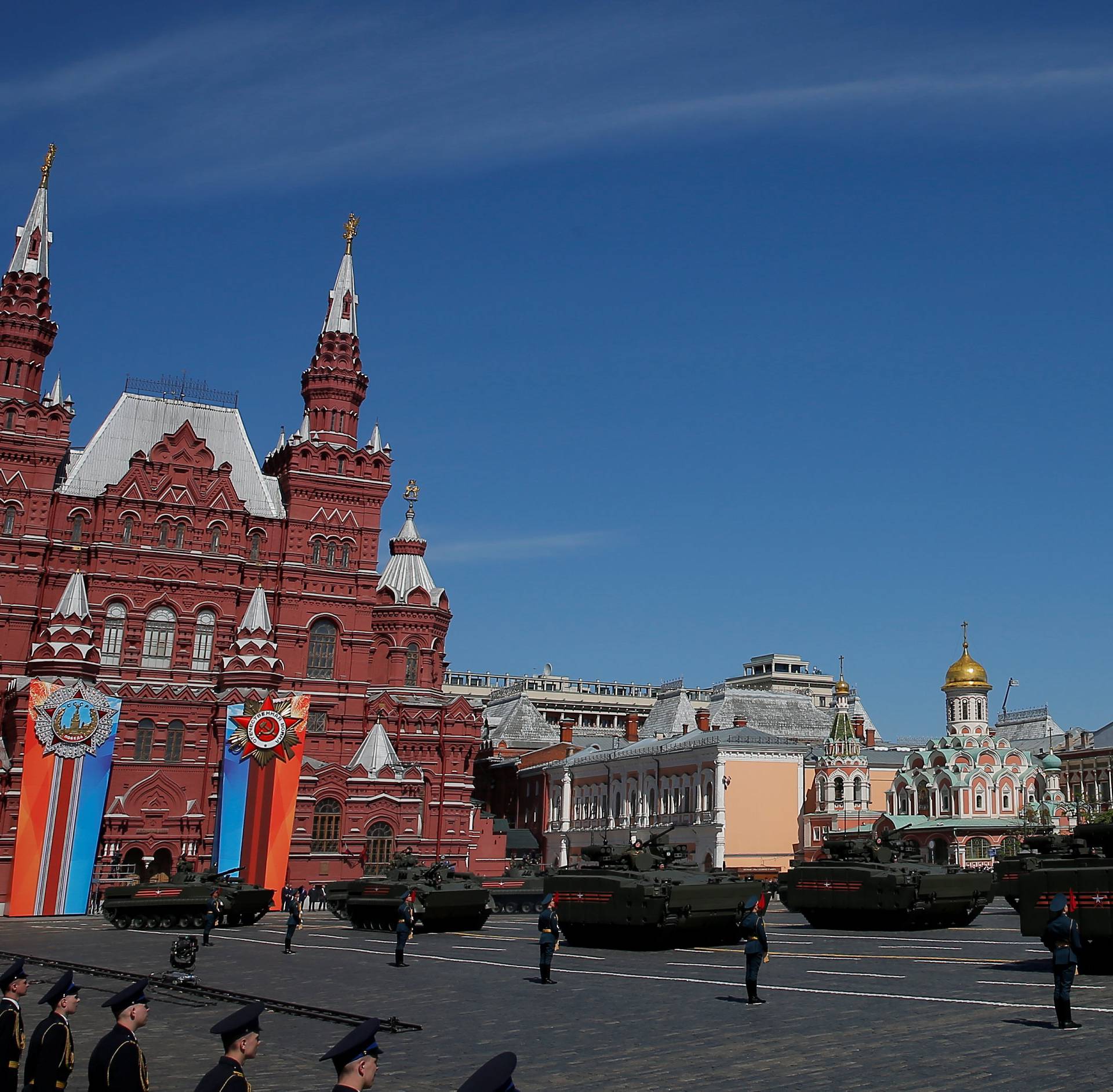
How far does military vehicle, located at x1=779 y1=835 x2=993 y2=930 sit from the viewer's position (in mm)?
27969

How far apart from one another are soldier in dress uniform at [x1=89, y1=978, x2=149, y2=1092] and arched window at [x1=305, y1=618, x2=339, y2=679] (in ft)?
155

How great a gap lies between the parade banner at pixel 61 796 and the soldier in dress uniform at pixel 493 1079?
43487 millimetres

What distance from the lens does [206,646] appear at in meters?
51.9

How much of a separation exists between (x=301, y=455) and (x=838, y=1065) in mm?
46783

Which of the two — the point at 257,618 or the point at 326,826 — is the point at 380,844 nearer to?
the point at 326,826

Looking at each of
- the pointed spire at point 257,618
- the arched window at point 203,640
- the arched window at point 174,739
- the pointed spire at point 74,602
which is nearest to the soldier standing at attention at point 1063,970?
the pointed spire at point 74,602

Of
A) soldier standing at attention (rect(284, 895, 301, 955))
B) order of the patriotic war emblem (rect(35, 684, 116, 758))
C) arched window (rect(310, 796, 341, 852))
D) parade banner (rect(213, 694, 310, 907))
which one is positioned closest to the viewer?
soldier standing at attention (rect(284, 895, 301, 955))

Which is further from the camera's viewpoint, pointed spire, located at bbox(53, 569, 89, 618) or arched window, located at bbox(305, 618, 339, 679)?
arched window, located at bbox(305, 618, 339, 679)

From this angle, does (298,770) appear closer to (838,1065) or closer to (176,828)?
(176,828)

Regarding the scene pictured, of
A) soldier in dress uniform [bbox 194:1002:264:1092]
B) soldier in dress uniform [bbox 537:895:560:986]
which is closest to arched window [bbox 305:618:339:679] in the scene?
soldier in dress uniform [bbox 537:895:560:986]

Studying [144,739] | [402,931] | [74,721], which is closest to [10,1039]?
[402,931]

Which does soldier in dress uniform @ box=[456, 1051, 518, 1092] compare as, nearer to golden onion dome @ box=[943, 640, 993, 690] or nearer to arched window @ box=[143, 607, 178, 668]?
arched window @ box=[143, 607, 178, 668]

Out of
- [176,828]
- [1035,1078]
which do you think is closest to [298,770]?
[176,828]

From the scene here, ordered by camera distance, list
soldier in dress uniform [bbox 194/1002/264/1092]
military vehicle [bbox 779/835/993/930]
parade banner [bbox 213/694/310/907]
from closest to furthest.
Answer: soldier in dress uniform [bbox 194/1002/264/1092], military vehicle [bbox 779/835/993/930], parade banner [bbox 213/694/310/907]
